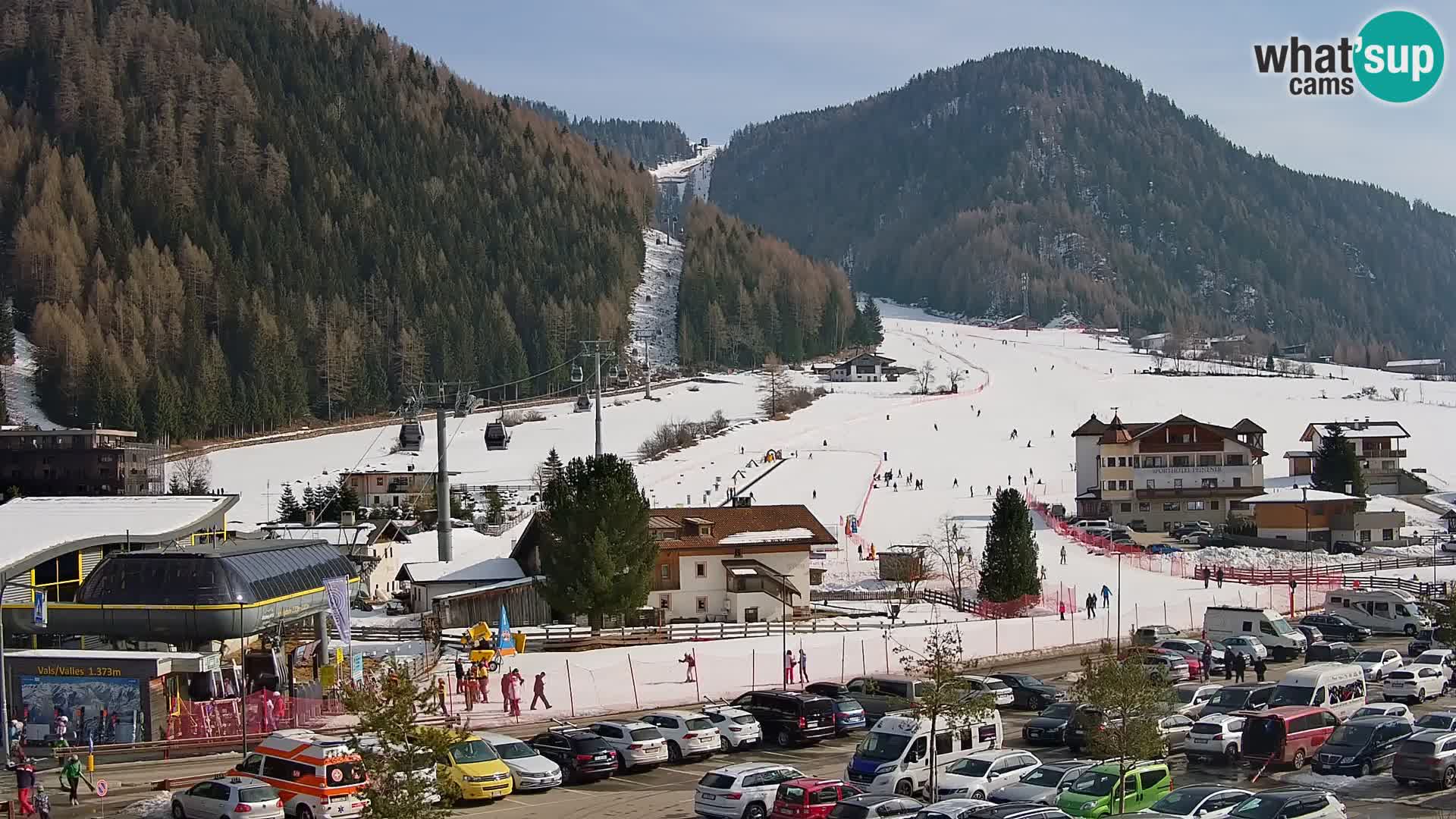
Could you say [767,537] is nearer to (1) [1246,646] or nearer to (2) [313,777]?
(1) [1246,646]

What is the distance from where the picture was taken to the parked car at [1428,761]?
2283 centimetres

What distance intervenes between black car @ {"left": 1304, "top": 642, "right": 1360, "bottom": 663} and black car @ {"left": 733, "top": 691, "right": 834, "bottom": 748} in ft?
47.4

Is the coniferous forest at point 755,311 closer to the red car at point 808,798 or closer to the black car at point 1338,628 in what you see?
the black car at point 1338,628

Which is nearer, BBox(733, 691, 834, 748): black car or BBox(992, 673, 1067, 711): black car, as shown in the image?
BBox(733, 691, 834, 748): black car

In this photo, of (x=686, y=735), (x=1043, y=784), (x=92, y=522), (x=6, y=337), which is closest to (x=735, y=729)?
(x=686, y=735)

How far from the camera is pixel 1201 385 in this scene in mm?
142375

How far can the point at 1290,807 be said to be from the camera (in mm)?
19266

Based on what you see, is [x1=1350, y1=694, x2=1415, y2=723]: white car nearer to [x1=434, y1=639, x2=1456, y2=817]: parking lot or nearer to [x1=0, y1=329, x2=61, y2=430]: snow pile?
[x1=434, y1=639, x2=1456, y2=817]: parking lot

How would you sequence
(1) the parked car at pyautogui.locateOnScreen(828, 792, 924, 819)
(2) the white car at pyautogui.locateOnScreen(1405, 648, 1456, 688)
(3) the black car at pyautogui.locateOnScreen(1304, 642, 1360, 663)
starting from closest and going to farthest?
(1) the parked car at pyautogui.locateOnScreen(828, 792, 924, 819), (2) the white car at pyautogui.locateOnScreen(1405, 648, 1456, 688), (3) the black car at pyautogui.locateOnScreen(1304, 642, 1360, 663)

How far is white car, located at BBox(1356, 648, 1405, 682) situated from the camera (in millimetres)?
34156

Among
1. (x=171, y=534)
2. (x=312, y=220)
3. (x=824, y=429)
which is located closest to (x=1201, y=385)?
(x=824, y=429)

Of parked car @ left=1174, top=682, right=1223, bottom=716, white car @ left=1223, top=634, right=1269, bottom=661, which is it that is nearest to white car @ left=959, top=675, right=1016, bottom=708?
parked car @ left=1174, top=682, right=1223, bottom=716

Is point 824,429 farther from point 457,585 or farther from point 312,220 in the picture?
Answer: point 312,220

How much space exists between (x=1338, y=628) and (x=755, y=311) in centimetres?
14113
